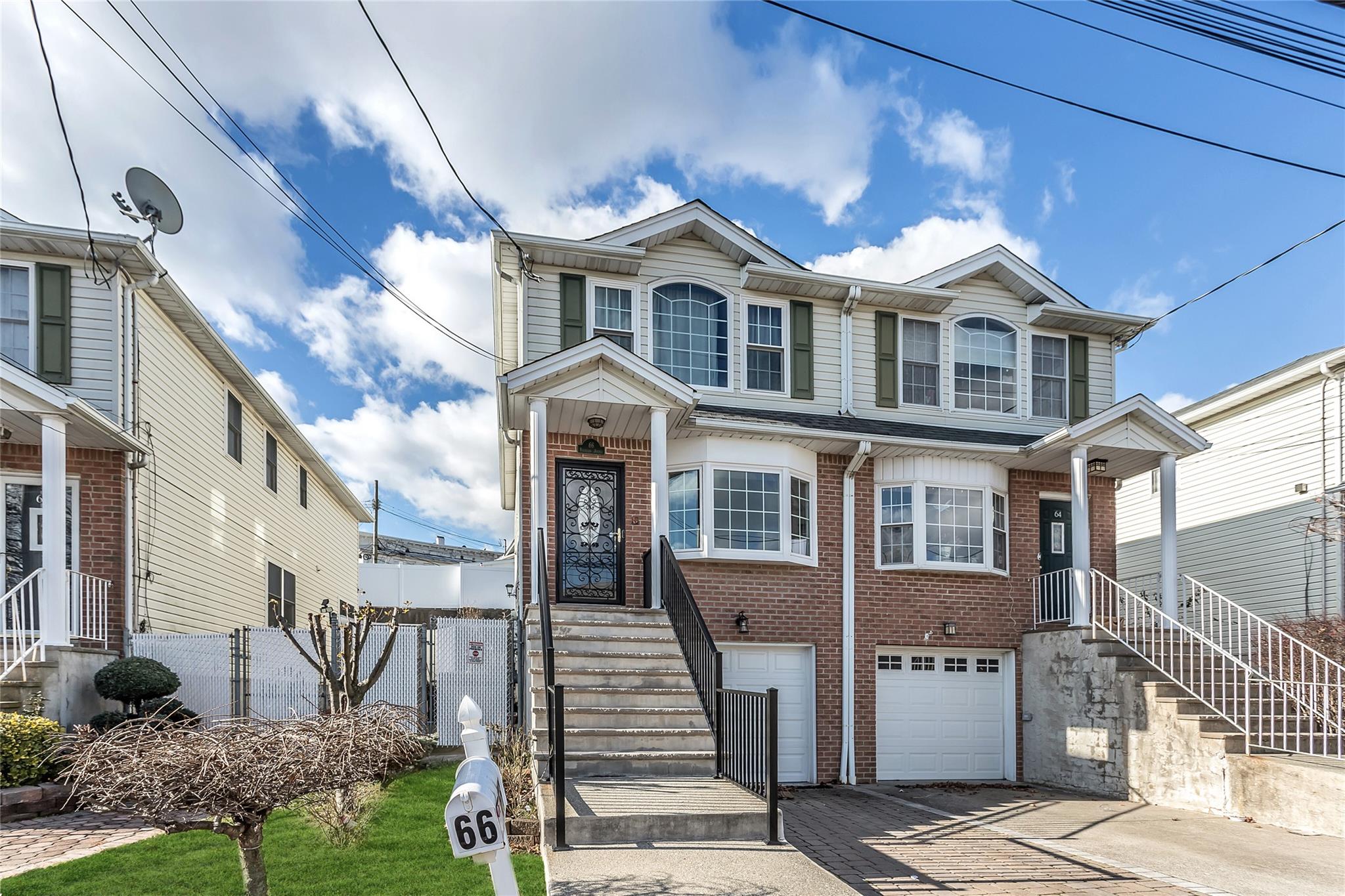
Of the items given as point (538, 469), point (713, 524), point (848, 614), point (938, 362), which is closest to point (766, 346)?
point (938, 362)

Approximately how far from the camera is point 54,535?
1023 centimetres

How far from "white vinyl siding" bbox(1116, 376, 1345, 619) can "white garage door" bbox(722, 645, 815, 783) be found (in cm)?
720

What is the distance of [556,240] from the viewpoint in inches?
506

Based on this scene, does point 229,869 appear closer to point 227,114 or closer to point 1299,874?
point 227,114

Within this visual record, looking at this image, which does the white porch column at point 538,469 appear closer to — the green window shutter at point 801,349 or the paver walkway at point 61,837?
the green window shutter at point 801,349

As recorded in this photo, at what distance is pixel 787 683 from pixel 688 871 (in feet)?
23.0

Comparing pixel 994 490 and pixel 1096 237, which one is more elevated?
pixel 1096 237

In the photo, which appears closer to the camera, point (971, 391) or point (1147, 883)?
point (1147, 883)

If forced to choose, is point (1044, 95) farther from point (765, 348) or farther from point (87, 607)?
point (87, 607)

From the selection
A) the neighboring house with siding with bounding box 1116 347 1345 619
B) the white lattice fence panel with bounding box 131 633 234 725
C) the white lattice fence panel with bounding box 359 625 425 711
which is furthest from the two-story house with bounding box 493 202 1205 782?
the white lattice fence panel with bounding box 131 633 234 725

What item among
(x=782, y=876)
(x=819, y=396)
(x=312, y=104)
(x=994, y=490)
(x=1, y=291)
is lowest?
(x=782, y=876)

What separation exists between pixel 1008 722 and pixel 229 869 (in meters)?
10.5

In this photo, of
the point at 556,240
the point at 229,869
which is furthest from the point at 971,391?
the point at 229,869

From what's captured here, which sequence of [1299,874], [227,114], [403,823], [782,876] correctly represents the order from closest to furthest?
1. [782,876]
2. [1299,874]
3. [403,823]
4. [227,114]
